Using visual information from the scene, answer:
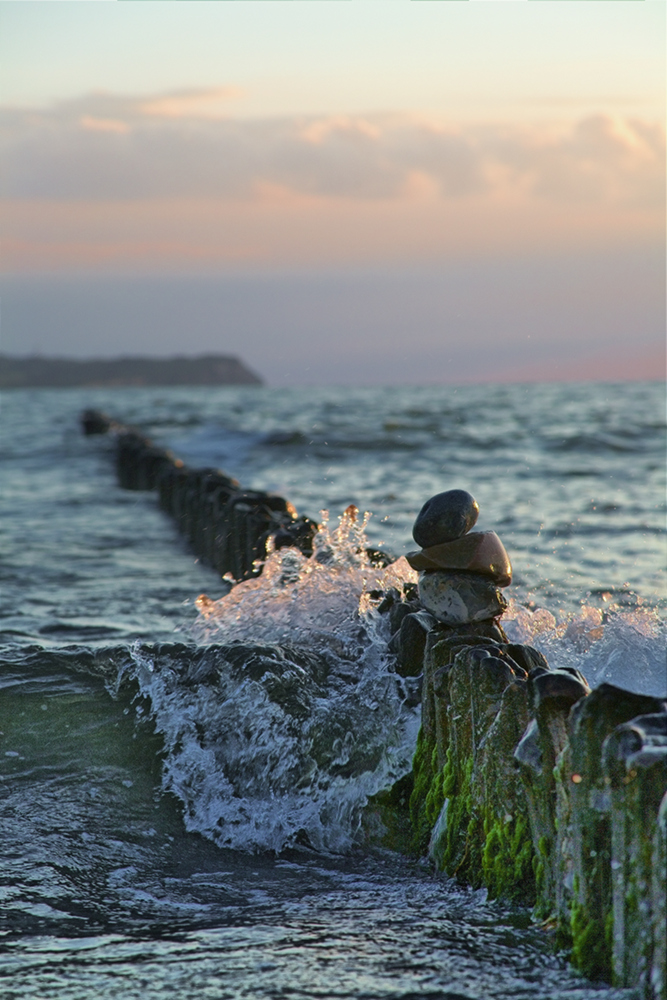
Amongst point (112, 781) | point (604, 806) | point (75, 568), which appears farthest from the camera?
point (75, 568)

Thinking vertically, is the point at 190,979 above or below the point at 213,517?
below

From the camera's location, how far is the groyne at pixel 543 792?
8.54 ft

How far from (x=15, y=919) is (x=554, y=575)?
6590mm

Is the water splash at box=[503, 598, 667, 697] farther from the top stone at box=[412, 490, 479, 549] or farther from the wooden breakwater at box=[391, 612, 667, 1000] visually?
the wooden breakwater at box=[391, 612, 667, 1000]

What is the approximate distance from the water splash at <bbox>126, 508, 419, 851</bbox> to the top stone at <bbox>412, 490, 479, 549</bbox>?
2.14 ft

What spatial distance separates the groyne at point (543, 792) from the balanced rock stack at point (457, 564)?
0.10 ft

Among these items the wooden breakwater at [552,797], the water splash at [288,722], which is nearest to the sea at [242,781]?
the water splash at [288,722]

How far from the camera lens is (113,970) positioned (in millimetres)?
3000

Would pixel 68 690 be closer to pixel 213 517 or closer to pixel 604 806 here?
pixel 604 806

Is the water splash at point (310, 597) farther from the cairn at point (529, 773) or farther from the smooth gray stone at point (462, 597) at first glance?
the smooth gray stone at point (462, 597)

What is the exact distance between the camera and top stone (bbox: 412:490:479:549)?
450 centimetres

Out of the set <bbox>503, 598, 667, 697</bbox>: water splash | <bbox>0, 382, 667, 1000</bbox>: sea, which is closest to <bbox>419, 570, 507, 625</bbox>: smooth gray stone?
<bbox>0, 382, 667, 1000</bbox>: sea

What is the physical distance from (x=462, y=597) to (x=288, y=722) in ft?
3.06

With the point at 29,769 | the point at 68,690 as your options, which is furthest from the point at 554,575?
the point at 29,769
